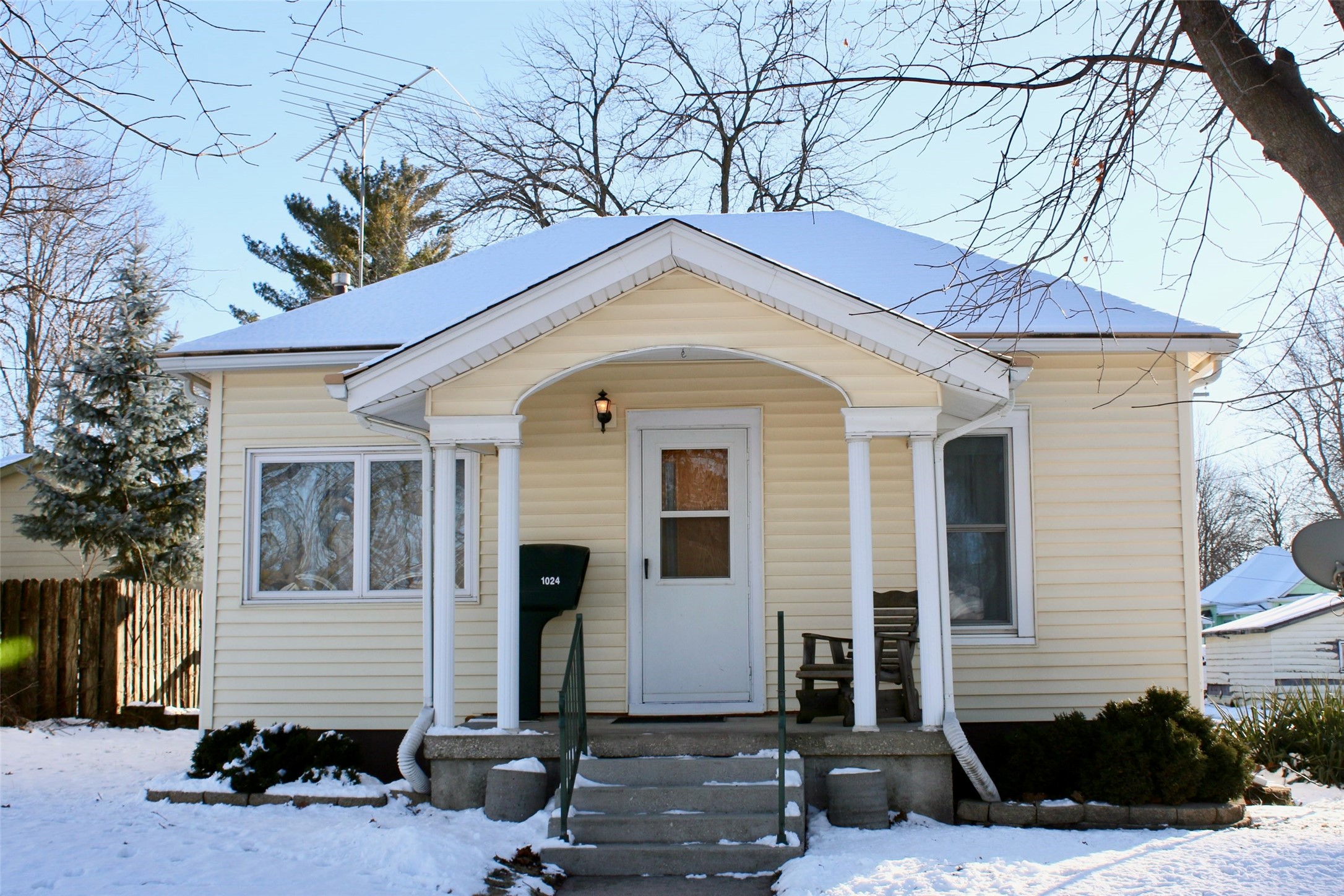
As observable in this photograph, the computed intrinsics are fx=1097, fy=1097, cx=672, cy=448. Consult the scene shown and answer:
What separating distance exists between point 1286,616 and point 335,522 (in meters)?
17.4

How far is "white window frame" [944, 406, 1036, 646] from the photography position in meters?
8.33

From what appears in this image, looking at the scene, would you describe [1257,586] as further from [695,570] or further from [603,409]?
[603,409]

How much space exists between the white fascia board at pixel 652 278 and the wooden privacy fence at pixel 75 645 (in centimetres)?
744

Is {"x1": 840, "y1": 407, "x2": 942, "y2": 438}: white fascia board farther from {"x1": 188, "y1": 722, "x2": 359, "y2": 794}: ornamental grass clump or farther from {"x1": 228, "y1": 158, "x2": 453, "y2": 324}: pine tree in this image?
{"x1": 228, "y1": 158, "x2": 453, "y2": 324}: pine tree

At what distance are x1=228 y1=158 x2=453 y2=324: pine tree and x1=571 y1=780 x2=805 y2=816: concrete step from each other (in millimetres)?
21335

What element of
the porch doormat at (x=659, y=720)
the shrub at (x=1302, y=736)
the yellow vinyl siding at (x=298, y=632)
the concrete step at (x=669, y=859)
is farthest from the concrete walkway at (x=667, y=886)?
the shrub at (x=1302, y=736)

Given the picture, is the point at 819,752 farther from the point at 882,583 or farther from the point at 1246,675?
the point at 1246,675

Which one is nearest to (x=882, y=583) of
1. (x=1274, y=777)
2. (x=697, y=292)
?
(x=697, y=292)

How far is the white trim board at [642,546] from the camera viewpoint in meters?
8.35

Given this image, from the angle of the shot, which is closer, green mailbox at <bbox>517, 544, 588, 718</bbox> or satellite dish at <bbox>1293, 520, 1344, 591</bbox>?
satellite dish at <bbox>1293, 520, 1344, 591</bbox>

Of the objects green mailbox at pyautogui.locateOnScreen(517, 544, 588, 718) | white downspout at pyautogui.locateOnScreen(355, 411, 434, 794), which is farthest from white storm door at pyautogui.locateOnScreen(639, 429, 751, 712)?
white downspout at pyautogui.locateOnScreen(355, 411, 434, 794)

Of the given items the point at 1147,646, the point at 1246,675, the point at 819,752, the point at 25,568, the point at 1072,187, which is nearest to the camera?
the point at 1072,187

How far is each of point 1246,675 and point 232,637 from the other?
59.2 feet

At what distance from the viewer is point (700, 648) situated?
8.44m
